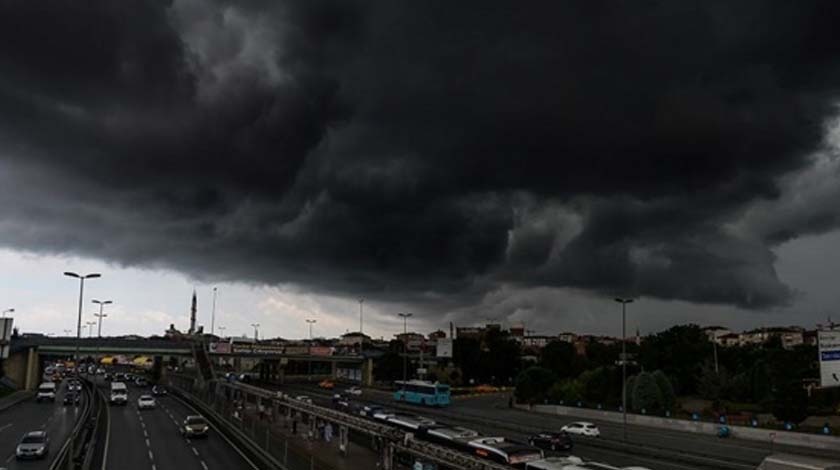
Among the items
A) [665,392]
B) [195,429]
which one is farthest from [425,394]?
[195,429]

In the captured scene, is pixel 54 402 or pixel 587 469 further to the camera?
pixel 54 402

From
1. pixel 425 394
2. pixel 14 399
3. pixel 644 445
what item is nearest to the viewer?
pixel 644 445

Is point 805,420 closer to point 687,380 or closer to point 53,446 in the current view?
point 687,380

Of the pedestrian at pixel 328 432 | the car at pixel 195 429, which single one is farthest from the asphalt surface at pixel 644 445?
the car at pixel 195 429

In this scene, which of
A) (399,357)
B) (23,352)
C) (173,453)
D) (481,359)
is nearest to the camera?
(173,453)

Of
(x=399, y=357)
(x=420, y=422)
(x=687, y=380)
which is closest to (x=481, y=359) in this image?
(x=399, y=357)

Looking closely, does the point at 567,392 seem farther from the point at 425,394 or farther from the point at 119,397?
the point at 119,397

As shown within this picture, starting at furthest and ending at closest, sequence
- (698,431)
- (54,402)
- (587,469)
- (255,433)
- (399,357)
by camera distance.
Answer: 1. (399,357)
2. (54,402)
3. (698,431)
4. (255,433)
5. (587,469)
